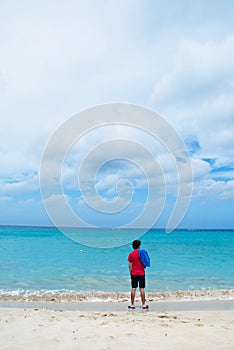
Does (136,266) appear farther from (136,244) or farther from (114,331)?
(114,331)

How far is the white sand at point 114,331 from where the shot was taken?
541cm

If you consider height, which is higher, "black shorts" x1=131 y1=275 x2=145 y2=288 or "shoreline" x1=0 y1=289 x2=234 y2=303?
"black shorts" x1=131 y1=275 x2=145 y2=288

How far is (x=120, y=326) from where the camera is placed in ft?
21.3

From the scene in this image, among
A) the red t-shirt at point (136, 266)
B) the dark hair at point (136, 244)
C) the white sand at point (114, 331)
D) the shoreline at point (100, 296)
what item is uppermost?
the dark hair at point (136, 244)

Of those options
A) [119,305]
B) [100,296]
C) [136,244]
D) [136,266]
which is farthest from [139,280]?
[100,296]

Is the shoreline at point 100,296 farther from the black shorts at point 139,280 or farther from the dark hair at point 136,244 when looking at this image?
the dark hair at point 136,244

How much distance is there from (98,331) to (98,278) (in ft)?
34.5

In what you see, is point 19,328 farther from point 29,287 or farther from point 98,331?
point 29,287

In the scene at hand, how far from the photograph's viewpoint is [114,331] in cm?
613

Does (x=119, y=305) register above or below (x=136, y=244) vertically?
below

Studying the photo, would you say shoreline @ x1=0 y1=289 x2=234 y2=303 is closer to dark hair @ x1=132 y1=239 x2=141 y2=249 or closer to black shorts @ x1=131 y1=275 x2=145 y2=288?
black shorts @ x1=131 y1=275 x2=145 y2=288

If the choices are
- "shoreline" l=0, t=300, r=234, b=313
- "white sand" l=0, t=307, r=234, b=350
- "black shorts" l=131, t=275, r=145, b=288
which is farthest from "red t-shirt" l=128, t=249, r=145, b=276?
"white sand" l=0, t=307, r=234, b=350

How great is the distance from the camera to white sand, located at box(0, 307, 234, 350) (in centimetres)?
541

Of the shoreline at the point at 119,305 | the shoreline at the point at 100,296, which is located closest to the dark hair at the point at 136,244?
the shoreline at the point at 119,305
